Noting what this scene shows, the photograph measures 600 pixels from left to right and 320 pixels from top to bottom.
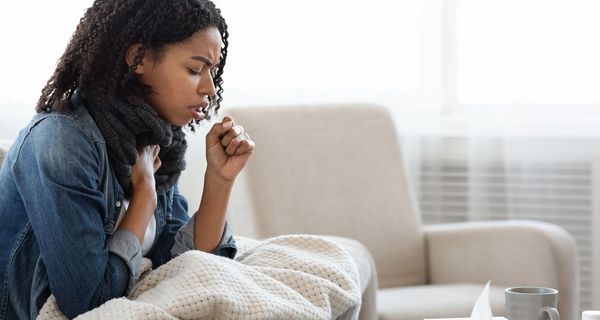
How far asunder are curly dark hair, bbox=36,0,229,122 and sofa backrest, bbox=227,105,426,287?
97 centimetres

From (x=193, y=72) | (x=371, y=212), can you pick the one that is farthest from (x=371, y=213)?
(x=193, y=72)

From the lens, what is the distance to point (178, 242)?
178 centimetres

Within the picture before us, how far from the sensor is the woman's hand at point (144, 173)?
161 centimetres

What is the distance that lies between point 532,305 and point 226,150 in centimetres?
63

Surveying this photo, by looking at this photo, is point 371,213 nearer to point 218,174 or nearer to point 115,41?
point 218,174

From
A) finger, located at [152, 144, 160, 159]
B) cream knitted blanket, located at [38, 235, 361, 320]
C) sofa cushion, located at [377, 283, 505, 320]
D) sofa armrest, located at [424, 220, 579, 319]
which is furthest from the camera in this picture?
sofa armrest, located at [424, 220, 579, 319]

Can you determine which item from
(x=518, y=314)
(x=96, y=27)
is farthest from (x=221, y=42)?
(x=518, y=314)

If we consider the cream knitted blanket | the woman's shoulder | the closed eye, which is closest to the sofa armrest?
the cream knitted blanket

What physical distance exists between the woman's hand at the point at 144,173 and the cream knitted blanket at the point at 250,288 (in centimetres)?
13

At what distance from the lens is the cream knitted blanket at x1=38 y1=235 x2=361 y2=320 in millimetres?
1409

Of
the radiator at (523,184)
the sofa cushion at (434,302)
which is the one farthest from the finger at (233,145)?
the radiator at (523,184)

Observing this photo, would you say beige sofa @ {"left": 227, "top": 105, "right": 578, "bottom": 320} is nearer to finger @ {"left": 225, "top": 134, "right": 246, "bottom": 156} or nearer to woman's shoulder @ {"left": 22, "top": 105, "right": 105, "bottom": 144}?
finger @ {"left": 225, "top": 134, "right": 246, "bottom": 156}

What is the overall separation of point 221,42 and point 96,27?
211mm

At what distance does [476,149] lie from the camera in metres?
3.07
